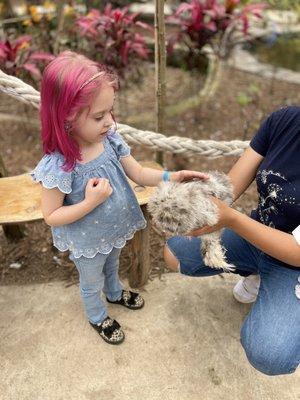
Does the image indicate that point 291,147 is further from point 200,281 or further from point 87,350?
point 87,350

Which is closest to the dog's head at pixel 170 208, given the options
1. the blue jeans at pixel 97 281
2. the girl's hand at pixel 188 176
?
the girl's hand at pixel 188 176

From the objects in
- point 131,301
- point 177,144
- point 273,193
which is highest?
point 273,193

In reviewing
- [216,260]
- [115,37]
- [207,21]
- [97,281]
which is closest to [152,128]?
[115,37]

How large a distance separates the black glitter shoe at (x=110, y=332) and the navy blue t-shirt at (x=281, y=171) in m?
0.86

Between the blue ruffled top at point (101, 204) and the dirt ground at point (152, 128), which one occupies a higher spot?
the blue ruffled top at point (101, 204)

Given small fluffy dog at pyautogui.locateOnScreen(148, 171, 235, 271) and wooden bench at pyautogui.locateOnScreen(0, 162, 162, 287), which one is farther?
wooden bench at pyautogui.locateOnScreen(0, 162, 162, 287)

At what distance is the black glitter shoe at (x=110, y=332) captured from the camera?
1992 mm

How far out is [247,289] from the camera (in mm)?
2129

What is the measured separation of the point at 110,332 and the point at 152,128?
83.9 inches

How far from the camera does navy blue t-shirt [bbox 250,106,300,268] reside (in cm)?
164

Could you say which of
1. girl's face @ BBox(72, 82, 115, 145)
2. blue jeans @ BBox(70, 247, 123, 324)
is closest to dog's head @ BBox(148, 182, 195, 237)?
girl's face @ BBox(72, 82, 115, 145)

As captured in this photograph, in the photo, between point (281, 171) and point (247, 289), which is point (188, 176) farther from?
point (247, 289)

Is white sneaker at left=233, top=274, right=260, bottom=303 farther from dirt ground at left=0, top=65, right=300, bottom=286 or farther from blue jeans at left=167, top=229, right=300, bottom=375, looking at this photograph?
dirt ground at left=0, top=65, right=300, bottom=286

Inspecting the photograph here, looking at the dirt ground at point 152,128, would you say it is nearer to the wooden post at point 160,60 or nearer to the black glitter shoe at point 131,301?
the black glitter shoe at point 131,301
